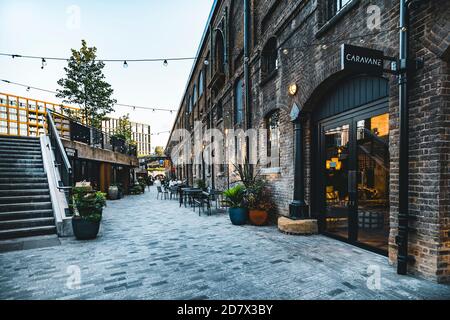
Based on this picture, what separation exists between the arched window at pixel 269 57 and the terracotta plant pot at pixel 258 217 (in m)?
4.47

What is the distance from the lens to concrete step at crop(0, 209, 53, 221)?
5866 mm

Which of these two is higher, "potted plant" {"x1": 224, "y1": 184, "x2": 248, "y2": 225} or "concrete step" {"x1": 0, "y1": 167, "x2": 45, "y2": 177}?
"concrete step" {"x1": 0, "y1": 167, "x2": 45, "y2": 177}

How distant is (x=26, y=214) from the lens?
6023 mm

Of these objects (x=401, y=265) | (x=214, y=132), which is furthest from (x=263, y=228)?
(x=214, y=132)

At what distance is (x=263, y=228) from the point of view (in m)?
6.51

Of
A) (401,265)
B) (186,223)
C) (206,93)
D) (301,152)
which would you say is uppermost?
(206,93)

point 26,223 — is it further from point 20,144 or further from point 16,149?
point 20,144

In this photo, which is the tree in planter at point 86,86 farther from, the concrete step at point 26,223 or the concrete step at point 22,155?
the concrete step at point 26,223

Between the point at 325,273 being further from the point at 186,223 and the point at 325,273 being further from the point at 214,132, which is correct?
the point at 214,132

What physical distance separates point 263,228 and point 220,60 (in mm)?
10272

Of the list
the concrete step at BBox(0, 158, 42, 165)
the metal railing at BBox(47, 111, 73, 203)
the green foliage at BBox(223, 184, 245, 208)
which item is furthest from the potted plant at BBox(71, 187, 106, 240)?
the concrete step at BBox(0, 158, 42, 165)

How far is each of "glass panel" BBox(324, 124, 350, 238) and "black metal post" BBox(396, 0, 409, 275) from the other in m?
1.62

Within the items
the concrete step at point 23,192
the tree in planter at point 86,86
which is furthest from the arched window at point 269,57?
the tree in planter at point 86,86

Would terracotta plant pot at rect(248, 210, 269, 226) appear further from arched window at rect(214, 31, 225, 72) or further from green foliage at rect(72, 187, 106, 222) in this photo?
arched window at rect(214, 31, 225, 72)
